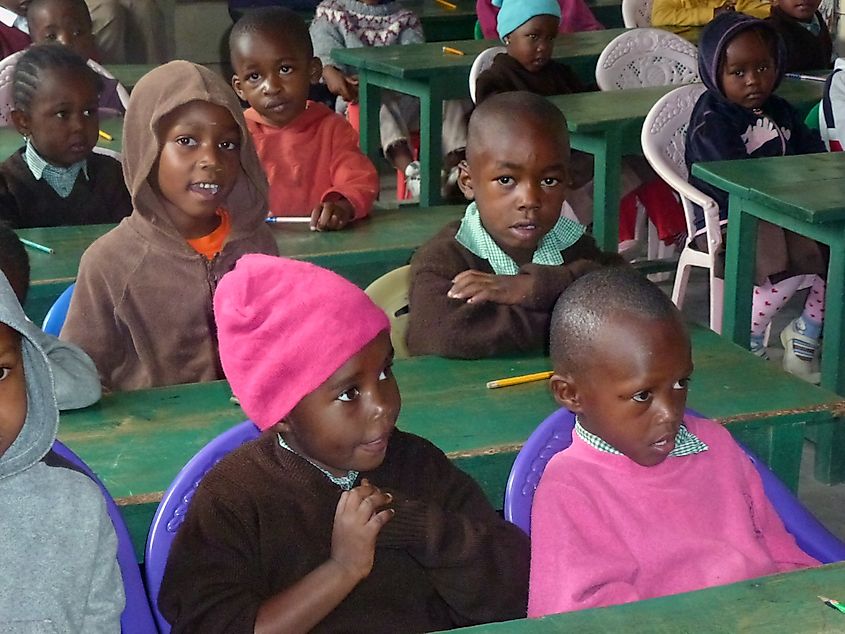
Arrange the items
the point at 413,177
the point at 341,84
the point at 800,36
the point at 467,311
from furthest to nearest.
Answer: the point at 341,84, the point at 413,177, the point at 800,36, the point at 467,311

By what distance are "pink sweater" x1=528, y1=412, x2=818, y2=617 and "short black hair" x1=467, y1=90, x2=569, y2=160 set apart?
891mm

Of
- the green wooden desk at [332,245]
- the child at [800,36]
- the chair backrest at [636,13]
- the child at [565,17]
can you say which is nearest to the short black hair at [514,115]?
the green wooden desk at [332,245]

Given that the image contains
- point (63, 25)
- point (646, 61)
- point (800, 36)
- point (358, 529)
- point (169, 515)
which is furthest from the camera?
point (800, 36)

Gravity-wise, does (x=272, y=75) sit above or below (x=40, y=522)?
above

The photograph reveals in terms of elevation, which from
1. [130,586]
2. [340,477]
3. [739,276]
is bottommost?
[739,276]

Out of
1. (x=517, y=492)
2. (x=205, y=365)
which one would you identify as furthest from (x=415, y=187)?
(x=517, y=492)

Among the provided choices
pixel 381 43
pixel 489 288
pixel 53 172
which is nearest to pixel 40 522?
pixel 489 288

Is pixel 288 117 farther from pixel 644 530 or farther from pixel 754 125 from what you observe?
pixel 644 530

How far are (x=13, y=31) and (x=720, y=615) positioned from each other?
5.07 metres

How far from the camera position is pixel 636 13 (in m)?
6.45

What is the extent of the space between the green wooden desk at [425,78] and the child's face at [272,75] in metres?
1.12

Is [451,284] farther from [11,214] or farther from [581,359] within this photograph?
[11,214]

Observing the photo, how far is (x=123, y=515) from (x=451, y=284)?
86 centimetres

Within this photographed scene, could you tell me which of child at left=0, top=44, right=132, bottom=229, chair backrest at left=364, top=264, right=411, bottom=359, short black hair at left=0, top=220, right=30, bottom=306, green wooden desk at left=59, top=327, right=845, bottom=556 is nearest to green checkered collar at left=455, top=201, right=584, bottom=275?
chair backrest at left=364, top=264, right=411, bottom=359
